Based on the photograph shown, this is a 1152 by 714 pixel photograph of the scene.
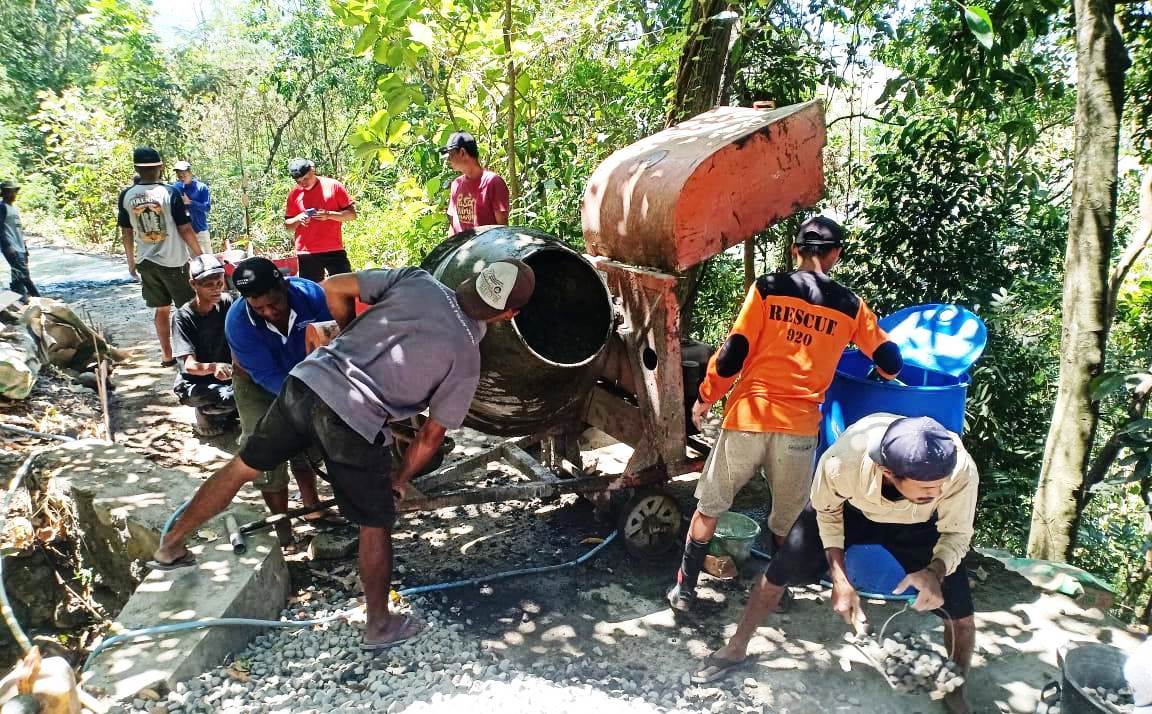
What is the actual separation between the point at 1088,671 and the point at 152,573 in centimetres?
377

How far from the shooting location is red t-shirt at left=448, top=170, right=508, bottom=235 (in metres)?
5.22

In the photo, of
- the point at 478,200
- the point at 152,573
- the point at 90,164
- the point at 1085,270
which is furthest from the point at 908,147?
the point at 90,164

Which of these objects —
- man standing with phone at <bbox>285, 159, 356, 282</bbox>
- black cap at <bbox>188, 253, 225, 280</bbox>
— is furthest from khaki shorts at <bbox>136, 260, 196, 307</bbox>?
black cap at <bbox>188, 253, 225, 280</bbox>

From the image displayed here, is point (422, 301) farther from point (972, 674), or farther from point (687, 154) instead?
point (972, 674)

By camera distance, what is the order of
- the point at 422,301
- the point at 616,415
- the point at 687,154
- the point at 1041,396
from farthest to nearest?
the point at 1041,396 → the point at 616,415 → the point at 687,154 → the point at 422,301

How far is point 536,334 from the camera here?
4.06 metres

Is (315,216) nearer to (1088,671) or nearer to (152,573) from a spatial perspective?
(152,573)

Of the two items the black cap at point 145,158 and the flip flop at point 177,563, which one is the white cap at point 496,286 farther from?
the black cap at point 145,158

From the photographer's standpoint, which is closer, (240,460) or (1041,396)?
(240,460)

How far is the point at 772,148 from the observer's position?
363 centimetres

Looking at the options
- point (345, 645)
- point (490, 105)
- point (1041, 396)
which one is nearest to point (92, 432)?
point (345, 645)

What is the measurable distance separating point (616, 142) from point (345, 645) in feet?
15.2

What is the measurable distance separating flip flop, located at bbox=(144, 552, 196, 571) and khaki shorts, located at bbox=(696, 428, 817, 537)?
7.46 ft

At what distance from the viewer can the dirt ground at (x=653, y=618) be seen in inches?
119
